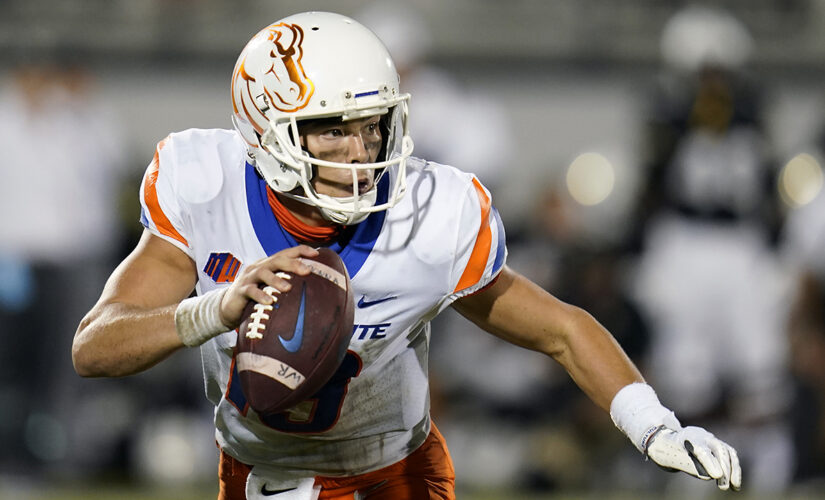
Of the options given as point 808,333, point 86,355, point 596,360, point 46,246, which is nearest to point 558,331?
point 596,360

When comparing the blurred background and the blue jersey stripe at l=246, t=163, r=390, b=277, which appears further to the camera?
the blurred background

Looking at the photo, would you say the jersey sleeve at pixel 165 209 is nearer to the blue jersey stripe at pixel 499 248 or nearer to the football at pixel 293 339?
the football at pixel 293 339

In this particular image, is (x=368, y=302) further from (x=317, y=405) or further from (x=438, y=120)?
(x=438, y=120)

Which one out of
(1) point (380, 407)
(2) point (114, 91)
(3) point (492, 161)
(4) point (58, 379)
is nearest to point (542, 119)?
(2) point (114, 91)

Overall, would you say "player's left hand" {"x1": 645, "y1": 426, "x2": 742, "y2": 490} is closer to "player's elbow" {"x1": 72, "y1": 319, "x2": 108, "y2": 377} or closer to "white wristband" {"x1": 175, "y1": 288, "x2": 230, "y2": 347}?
"white wristband" {"x1": 175, "y1": 288, "x2": 230, "y2": 347}

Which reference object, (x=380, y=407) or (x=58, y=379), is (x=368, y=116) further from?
(x=58, y=379)

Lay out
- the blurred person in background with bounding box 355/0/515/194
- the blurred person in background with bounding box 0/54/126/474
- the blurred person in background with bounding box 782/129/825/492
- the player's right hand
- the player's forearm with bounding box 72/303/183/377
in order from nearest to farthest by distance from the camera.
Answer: the player's right hand → the player's forearm with bounding box 72/303/183/377 → the blurred person in background with bounding box 782/129/825/492 → the blurred person in background with bounding box 355/0/515/194 → the blurred person in background with bounding box 0/54/126/474

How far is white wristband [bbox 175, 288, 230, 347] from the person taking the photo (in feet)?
8.76

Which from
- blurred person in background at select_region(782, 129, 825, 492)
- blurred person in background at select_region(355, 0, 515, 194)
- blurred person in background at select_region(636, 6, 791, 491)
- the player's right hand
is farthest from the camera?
blurred person in background at select_region(636, 6, 791, 491)

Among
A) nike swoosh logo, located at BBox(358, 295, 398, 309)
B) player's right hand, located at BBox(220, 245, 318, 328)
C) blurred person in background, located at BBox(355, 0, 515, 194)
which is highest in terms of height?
player's right hand, located at BBox(220, 245, 318, 328)

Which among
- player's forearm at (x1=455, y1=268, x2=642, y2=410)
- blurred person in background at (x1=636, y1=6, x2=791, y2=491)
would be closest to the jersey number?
player's forearm at (x1=455, y1=268, x2=642, y2=410)

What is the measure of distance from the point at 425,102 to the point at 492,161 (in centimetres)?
58

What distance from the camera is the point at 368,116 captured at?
295 centimetres

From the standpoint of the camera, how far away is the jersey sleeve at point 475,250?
3.04m
